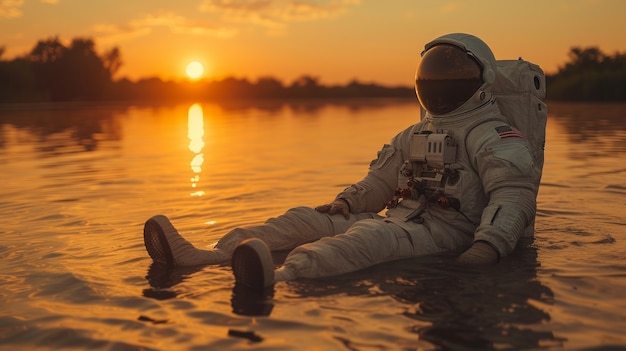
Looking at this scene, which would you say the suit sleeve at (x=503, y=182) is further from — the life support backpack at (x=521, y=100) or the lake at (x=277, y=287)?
the life support backpack at (x=521, y=100)

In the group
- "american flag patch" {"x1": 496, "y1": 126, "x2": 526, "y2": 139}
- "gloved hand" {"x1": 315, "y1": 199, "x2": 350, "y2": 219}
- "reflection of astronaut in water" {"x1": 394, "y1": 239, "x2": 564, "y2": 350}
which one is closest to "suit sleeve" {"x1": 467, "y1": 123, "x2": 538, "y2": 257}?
"american flag patch" {"x1": 496, "y1": 126, "x2": 526, "y2": 139}

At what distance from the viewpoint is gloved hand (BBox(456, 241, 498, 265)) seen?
5.11 meters

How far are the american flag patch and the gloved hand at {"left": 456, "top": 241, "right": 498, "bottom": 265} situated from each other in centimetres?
93

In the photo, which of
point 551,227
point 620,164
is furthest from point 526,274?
point 620,164

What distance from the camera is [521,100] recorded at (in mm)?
6129

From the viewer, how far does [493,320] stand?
160 inches

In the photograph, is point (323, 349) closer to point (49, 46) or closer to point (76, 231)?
point (76, 231)

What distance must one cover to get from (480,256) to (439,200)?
62cm

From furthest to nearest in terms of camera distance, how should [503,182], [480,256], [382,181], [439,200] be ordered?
[382,181]
[439,200]
[503,182]
[480,256]

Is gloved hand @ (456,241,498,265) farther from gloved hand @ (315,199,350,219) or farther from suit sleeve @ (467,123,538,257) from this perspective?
gloved hand @ (315,199,350,219)

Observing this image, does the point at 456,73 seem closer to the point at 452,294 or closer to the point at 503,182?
the point at 503,182

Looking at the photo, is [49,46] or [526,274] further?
[49,46]

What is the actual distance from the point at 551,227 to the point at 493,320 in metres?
2.95

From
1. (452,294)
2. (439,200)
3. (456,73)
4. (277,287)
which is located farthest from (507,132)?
(277,287)
